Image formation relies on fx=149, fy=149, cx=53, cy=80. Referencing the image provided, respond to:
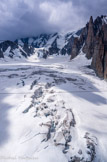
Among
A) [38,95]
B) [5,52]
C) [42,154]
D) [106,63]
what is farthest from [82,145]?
[5,52]

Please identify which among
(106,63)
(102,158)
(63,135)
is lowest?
(102,158)

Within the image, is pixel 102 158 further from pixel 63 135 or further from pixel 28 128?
pixel 28 128

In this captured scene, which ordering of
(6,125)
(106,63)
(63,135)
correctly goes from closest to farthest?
(63,135) < (6,125) < (106,63)

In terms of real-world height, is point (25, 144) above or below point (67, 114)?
below

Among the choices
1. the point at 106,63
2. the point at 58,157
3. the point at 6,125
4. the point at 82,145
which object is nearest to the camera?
the point at 58,157

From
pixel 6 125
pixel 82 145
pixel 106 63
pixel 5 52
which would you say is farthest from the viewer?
pixel 5 52

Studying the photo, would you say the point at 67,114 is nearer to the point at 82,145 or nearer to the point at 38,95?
the point at 82,145

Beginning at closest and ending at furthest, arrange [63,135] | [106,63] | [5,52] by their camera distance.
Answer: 1. [63,135]
2. [106,63]
3. [5,52]

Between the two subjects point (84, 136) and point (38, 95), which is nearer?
point (84, 136)

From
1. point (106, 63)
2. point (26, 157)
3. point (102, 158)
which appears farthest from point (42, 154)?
point (106, 63)
